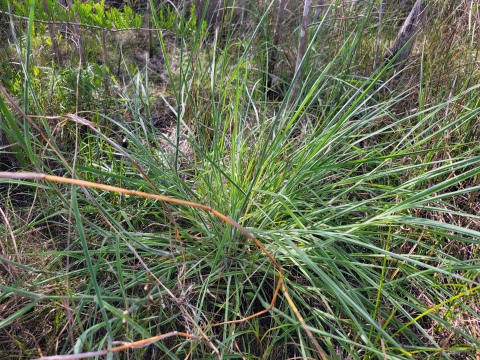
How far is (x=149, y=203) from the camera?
1461 mm

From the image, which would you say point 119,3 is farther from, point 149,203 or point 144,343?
point 144,343

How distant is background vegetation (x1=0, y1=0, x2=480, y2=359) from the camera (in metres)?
1.03

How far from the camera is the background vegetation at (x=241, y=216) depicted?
103 cm

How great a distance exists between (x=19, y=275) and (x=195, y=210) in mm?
549

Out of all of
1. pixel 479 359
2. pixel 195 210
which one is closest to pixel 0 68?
pixel 195 210

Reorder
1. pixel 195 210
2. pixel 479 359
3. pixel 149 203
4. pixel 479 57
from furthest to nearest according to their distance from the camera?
pixel 479 57, pixel 149 203, pixel 195 210, pixel 479 359

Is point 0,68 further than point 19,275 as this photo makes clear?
Yes

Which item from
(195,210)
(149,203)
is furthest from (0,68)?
(195,210)

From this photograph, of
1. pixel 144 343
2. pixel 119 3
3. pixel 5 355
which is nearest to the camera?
pixel 144 343

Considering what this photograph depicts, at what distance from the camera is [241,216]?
4.44 feet

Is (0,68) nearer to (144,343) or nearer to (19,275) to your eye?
(19,275)

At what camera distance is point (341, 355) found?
1101 mm

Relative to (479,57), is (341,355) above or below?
below

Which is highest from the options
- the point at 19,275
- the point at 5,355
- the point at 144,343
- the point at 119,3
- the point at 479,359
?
the point at 119,3
